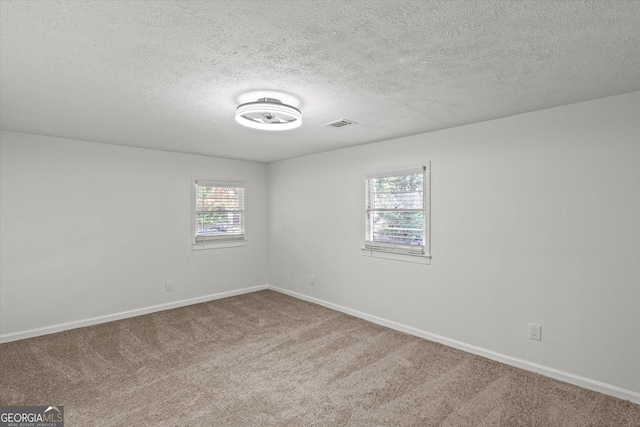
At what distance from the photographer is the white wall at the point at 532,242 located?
8.51ft

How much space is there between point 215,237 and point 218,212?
0.42m

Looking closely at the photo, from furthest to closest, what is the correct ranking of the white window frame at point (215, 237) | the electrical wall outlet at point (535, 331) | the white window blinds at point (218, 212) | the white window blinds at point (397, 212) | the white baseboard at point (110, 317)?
1. the white window blinds at point (218, 212)
2. the white window frame at point (215, 237)
3. the white window blinds at point (397, 212)
4. the white baseboard at point (110, 317)
5. the electrical wall outlet at point (535, 331)

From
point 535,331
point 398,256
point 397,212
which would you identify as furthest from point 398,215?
point 535,331

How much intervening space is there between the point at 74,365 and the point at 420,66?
3.90m

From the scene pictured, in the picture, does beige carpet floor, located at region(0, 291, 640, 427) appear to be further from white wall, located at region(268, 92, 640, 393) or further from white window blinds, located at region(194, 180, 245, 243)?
white window blinds, located at region(194, 180, 245, 243)

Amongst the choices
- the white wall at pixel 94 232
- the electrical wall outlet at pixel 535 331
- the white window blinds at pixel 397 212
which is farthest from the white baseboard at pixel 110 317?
the electrical wall outlet at pixel 535 331

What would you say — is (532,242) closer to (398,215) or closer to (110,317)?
(398,215)

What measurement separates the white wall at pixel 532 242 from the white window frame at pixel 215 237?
7.39ft

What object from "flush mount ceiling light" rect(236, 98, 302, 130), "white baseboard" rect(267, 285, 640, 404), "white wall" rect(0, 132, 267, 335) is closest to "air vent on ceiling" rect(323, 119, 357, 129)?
"flush mount ceiling light" rect(236, 98, 302, 130)

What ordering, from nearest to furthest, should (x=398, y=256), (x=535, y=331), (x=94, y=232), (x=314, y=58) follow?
(x=314, y=58), (x=535, y=331), (x=398, y=256), (x=94, y=232)

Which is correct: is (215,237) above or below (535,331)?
above

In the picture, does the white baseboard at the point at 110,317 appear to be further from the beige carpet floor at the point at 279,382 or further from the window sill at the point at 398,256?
the window sill at the point at 398,256

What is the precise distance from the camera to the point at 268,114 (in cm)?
275

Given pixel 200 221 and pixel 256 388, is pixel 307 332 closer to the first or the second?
pixel 256 388
